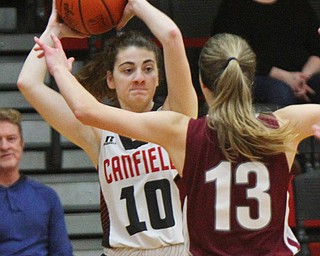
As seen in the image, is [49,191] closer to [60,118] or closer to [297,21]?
[60,118]

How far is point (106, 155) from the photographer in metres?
3.85

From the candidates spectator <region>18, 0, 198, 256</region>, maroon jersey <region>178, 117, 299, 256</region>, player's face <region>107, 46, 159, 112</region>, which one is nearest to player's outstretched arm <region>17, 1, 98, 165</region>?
spectator <region>18, 0, 198, 256</region>

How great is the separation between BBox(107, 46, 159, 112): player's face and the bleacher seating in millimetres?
2171

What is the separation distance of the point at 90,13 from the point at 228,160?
1.06 m

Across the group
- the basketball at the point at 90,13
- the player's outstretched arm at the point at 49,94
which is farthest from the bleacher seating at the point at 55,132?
the basketball at the point at 90,13

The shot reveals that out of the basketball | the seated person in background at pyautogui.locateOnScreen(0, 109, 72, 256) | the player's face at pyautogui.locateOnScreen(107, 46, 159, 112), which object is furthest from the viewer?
the seated person in background at pyautogui.locateOnScreen(0, 109, 72, 256)

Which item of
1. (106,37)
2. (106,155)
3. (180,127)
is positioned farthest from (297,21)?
(180,127)

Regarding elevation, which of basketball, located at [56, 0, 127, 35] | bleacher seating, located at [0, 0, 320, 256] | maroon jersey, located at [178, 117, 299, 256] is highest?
basketball, located at [56, 0, 127, 35]

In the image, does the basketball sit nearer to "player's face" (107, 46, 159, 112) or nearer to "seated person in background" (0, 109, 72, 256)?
"player's face" (107, 46, 159, 112)

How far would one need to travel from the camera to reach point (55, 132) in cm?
622

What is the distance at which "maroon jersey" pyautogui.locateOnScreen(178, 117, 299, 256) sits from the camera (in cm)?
303

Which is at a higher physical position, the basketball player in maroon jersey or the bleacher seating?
the basketball player in maroon jersey

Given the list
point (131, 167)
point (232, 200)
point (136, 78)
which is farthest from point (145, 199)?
point (232, 200)

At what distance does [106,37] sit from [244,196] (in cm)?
364
